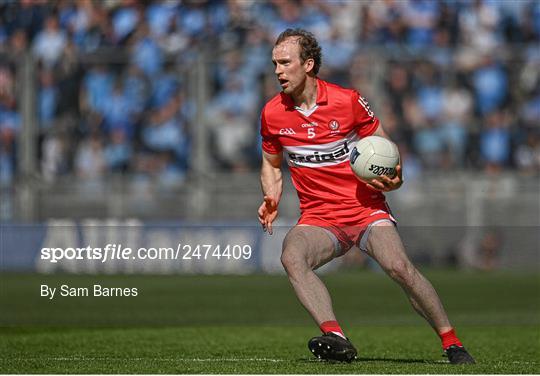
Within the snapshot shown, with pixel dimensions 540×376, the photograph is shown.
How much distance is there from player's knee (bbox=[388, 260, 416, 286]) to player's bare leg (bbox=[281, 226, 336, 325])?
0.50m

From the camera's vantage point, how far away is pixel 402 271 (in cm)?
873

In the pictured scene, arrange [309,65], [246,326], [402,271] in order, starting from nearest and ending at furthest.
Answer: [402,271] < [309,65] < [246,326]

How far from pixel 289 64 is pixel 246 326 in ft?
16.9

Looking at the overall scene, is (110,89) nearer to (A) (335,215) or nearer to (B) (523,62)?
(B) (523,62)

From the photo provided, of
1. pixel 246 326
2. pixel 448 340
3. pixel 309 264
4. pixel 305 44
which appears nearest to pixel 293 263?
pixel 309 264

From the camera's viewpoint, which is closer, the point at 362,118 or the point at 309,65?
the point at 309,65

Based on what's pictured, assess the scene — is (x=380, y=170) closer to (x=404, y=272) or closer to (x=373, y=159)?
(x=373, y=159)

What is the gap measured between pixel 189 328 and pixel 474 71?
35.2 ft

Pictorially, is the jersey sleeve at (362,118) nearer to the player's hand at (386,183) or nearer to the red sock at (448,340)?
the player's hand at (386,183)

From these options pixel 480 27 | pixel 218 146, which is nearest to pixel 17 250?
pixel 218 146

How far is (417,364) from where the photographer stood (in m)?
8.96

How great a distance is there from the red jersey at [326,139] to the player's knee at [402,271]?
0.67 m

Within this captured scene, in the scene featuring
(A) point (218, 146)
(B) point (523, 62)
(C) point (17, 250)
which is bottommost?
(C) point (17, 250)

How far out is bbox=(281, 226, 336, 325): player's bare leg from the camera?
870 cm
